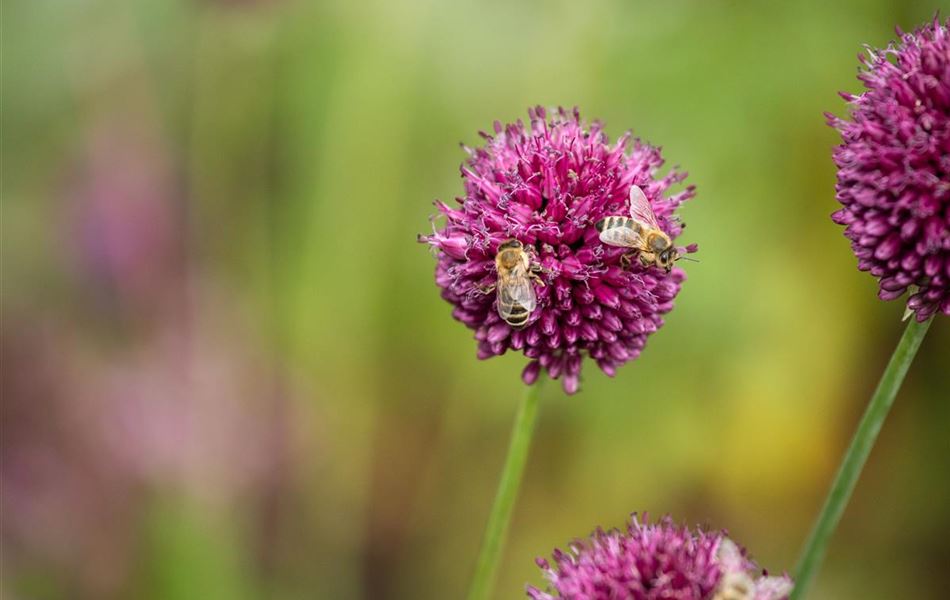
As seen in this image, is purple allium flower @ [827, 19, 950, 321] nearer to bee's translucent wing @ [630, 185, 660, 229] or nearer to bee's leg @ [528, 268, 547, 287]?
bee's translucent wing @ [630, 185, 660, 229]

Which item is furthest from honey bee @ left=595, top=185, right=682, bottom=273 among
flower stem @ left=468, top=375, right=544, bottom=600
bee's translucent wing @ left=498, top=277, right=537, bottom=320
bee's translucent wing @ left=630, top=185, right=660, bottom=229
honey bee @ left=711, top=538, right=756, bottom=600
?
honey bee @ left=711, top=538, right=756, bottom=600

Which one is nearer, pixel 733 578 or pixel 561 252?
pixel 733 578

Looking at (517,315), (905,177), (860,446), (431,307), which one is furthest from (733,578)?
(431,307)

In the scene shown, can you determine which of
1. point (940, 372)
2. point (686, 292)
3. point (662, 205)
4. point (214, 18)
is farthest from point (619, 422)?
point (214, 18)

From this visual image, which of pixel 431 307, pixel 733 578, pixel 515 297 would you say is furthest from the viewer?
pixel 431 307

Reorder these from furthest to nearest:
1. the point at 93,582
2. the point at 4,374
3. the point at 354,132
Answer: the point at 354,132
the point at 4,374
the point at 93,582

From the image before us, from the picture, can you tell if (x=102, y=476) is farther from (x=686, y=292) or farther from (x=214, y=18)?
(x=686, y=292)

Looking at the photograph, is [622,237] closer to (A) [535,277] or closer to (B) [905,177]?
→ (A) [535,277]
